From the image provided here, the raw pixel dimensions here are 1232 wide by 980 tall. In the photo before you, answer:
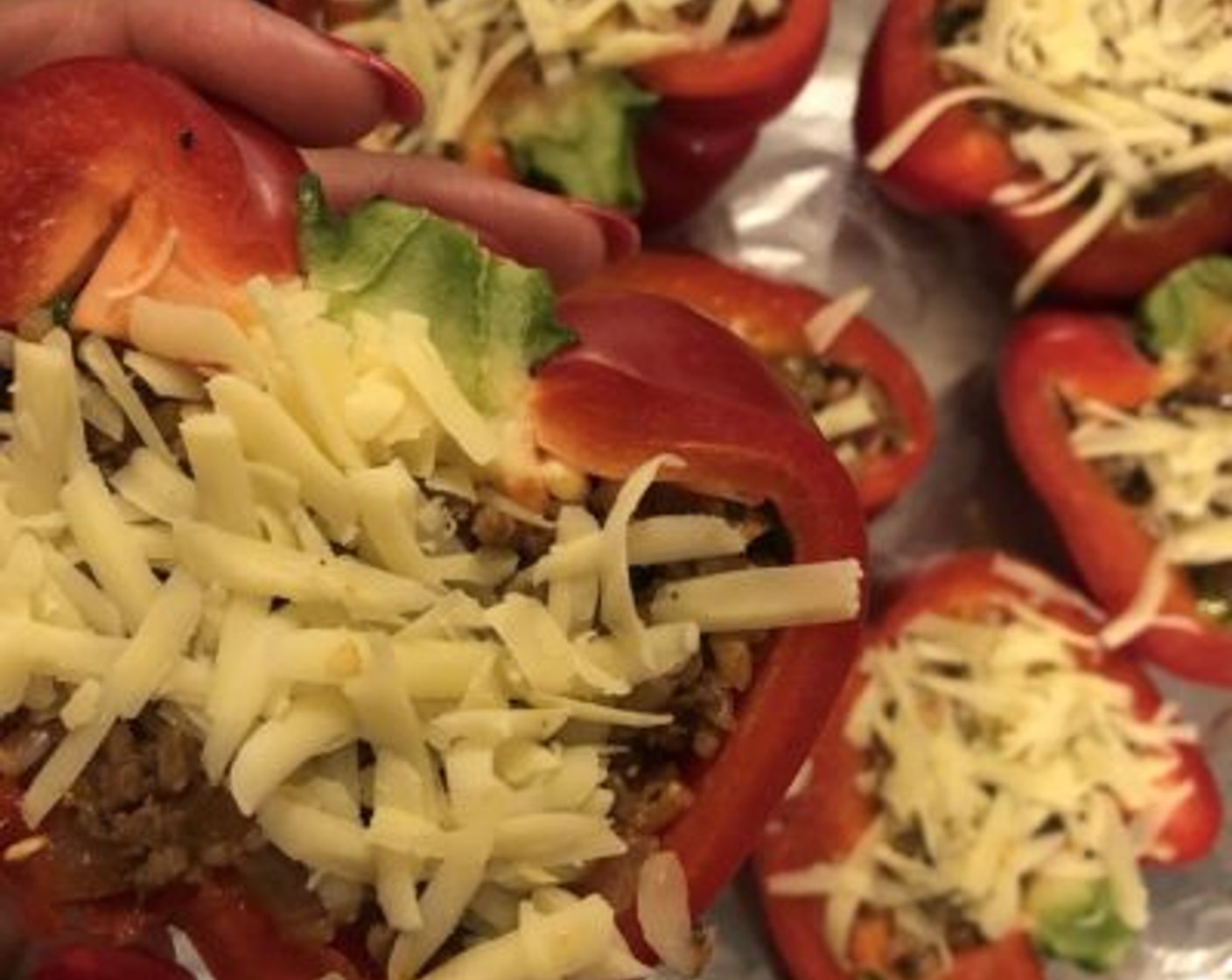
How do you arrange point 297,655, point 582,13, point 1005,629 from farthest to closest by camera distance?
point 1005,629
point 582,13
point 297,655

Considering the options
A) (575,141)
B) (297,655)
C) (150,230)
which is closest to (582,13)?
(575,141)

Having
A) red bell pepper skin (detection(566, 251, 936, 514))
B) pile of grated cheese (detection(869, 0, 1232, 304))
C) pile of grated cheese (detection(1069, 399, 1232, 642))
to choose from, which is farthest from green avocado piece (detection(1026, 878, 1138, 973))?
pile of grated cheese (detection(869, 0, 1232, 304))

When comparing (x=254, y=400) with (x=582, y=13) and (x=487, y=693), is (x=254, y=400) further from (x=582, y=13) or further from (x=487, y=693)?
(x=582, y=13)

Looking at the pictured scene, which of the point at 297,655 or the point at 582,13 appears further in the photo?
the point at 582,13

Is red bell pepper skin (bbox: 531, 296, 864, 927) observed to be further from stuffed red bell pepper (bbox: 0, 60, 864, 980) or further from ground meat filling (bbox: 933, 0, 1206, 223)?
ground meat filling (bbox: 933, 0, 1206, 223)

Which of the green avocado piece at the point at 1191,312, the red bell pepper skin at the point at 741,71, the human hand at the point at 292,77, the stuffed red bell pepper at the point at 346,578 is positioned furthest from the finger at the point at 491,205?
the green avocado piece at the point at 1191,312

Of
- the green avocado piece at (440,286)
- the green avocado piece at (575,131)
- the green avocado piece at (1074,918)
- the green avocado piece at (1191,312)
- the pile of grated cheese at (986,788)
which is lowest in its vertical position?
the green avocado piece at (1074,918)

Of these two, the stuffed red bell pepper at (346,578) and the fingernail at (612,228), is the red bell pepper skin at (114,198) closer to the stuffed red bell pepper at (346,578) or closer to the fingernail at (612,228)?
the stuffed red bell pepper at (346,578)
